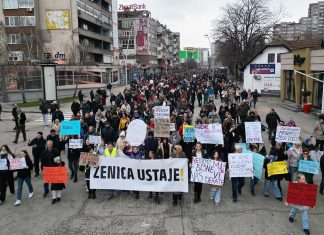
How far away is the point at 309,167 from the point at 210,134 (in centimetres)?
344

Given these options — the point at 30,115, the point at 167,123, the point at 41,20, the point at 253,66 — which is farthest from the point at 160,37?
the point at 167,123

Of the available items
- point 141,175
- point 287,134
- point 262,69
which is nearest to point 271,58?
point 262,69

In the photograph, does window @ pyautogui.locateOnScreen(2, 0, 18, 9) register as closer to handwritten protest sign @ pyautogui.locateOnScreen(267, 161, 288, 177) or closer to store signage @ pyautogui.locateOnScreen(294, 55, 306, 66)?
store signage @ pyautogui.locateOnScreen(294, 55, 306, 66)

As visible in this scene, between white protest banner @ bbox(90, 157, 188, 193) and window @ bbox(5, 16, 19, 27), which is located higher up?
window @ bbox(5, 16, 19, 27)

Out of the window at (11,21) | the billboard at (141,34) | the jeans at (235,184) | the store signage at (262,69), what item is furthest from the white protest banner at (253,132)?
the billboard at (141,34)

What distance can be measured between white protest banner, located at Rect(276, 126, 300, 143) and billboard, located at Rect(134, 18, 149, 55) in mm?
83274

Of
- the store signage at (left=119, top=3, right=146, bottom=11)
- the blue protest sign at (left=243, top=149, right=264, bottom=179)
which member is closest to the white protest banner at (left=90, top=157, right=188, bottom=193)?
the blue protest sign at (left=243, top=149, right=264, bottom=179)

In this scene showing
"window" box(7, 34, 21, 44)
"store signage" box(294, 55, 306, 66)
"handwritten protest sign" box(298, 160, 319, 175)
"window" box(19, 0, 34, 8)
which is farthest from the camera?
"window" box(19, 0, 34, 8)

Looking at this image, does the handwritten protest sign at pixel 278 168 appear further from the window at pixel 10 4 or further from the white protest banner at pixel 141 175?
the window at pixel 10 4

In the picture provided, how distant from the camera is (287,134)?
38.5ft

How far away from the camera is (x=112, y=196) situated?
976 centimetres

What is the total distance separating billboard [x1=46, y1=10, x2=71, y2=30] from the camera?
53.6m

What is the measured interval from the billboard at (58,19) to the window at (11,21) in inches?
178

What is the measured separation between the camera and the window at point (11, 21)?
51.8 m
